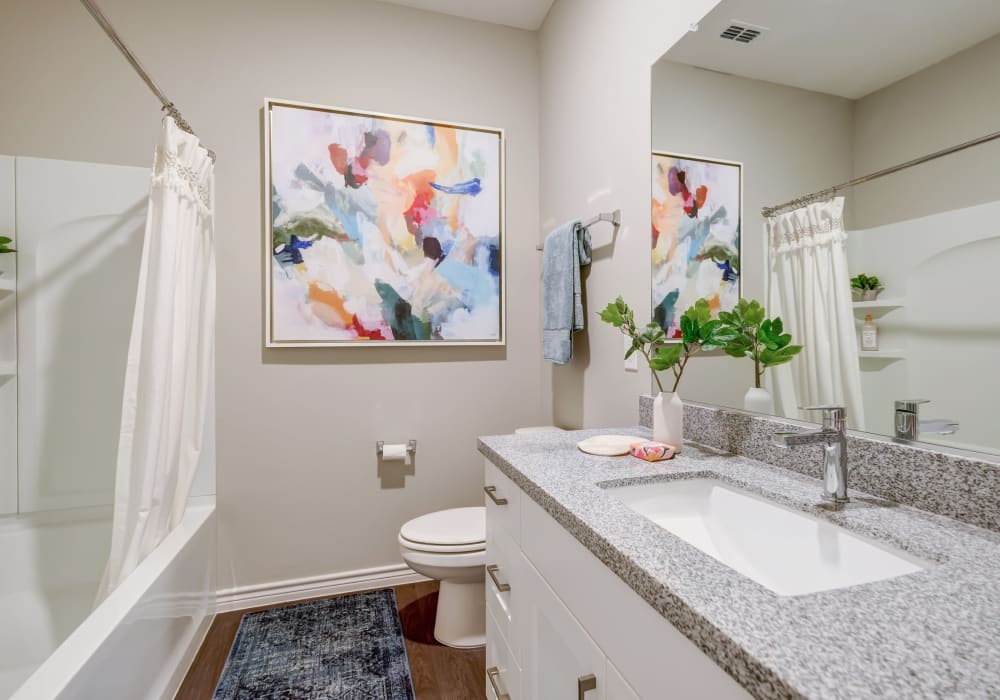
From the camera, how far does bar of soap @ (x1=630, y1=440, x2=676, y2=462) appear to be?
1.22m

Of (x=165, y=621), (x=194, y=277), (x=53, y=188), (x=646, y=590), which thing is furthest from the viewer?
(x=53, y=188)

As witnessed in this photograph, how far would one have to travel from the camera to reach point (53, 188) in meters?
1.93

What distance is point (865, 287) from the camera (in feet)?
3.18

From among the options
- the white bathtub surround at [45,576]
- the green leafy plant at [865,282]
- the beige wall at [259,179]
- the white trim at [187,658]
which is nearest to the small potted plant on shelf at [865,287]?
the green leafy plant at [865,282]

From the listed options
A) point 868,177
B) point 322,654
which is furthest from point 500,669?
point 868,177

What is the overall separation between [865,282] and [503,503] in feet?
2.99

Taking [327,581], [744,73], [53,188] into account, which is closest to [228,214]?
[53,188]

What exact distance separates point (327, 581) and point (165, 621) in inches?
30.1

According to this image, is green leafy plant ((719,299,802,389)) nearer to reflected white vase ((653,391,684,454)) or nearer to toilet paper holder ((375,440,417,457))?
reflected white vase ((653,391,684,454))

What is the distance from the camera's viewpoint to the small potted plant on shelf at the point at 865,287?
0.95m

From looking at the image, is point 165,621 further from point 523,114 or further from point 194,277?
point 523,114

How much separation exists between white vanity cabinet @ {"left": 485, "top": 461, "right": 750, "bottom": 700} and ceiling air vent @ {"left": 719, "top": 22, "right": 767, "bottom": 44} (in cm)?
123

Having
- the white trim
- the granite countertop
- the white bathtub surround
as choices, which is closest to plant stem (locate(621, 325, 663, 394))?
the granite countertop

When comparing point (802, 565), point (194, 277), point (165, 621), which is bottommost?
point (165, 621)
